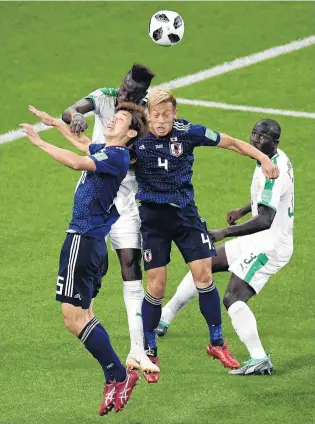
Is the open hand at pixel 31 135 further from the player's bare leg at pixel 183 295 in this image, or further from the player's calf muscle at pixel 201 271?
the player's bare leg at pixel 183 295

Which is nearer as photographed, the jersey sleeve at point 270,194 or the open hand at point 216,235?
the open hand at point 216,235

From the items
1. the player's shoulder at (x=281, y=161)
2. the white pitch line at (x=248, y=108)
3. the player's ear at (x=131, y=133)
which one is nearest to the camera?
the player's ear at (x=131, y=133)

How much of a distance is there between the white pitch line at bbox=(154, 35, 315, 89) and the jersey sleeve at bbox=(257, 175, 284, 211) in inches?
339

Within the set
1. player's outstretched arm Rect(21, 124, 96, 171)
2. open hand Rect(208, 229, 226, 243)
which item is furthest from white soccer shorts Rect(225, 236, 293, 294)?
player's outstretched arm Rect(21, 124, 96, 171)

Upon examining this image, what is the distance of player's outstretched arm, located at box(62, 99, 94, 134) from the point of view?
13250 mm

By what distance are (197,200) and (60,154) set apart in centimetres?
723

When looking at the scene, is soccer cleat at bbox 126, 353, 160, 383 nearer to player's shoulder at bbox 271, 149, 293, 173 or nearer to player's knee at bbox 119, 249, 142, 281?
player's knee at bbox 119, 249, 142, 281

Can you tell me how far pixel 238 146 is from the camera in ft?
43.9

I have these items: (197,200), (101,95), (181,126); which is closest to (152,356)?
→ (181,126)

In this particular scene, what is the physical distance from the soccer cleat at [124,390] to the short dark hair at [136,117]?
2.01 m

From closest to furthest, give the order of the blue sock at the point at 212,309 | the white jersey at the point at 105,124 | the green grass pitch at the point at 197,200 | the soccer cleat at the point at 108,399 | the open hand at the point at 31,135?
the open hand at the point at 31,135
the soccer cleat at the point at 108,399
the green grass pitch at the point at 197,200
the blue sock at the point at 212,309
the white jersey at the point at 105,124

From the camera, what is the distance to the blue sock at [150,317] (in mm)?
13945

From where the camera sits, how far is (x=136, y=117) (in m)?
12.9

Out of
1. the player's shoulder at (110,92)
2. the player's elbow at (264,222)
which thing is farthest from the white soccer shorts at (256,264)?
the player's shoulder at (110,92)
